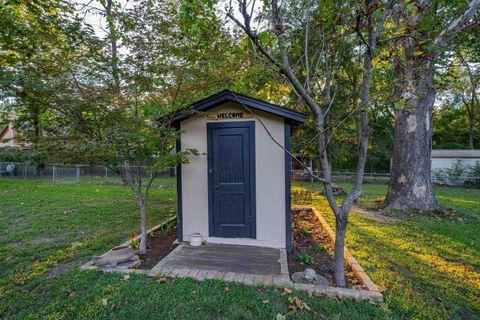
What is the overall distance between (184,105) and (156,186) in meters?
9.70

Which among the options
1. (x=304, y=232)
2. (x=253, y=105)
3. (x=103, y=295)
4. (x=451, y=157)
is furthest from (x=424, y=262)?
(x=451, y=157)

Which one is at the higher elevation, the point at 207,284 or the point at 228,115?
the point at 228,115

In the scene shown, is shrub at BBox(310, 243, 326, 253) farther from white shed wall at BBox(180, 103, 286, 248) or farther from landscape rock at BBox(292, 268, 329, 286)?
landscape rock at BBox(292, 268, 329, 286)

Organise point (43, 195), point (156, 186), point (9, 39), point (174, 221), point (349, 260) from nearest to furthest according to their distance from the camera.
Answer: point (9, 39), point (349, 260), point (174, 221), point (43, 195), point (156, 186)

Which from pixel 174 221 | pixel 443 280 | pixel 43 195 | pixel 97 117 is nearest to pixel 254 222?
pixel 174 221

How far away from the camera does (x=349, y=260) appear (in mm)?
3512

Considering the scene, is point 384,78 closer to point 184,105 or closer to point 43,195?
point 184,105

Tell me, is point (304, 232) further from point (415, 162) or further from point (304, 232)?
point (415, 162)

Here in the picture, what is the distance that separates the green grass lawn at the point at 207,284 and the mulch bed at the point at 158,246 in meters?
0.51

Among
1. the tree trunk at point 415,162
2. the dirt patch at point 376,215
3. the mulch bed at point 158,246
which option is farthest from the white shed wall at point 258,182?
the tree trunk at point 415,162

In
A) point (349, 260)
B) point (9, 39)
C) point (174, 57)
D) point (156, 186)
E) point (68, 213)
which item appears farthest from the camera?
point (156, 186)

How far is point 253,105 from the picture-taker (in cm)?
396

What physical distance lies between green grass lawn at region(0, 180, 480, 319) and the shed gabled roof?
2.48 metres

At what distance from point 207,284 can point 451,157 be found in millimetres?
20311
